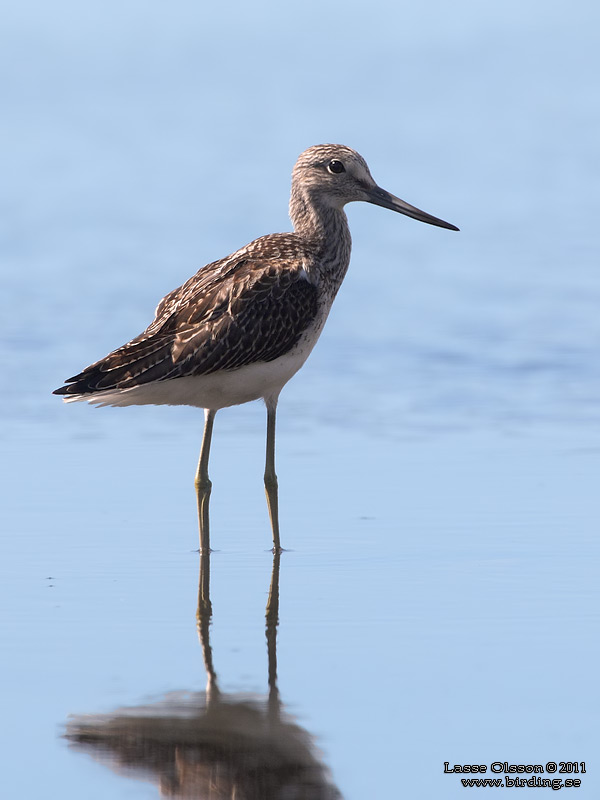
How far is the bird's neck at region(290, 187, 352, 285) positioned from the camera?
8602 millimetres

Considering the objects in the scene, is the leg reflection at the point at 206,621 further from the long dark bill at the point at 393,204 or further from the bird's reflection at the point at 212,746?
the long dark bill at the point at 393,204

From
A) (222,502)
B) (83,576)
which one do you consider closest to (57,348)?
(222,502)

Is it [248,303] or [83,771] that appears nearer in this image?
[83,771]

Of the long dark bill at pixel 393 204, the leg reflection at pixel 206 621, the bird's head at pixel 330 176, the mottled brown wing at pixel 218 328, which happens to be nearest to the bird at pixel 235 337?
the mottled brown wing at pixel 218 328

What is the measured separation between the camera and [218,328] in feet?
25.9

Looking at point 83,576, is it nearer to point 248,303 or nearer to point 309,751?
point 248,303

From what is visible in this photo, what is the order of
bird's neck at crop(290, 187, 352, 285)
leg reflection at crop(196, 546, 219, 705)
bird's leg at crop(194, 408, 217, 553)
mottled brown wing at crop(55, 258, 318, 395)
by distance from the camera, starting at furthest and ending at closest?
bird's neck at crop(290, 187, 352, 285) → bird's leg at crop(194, 408, 217, 553) → mottled brown wing at crop(55, 258, 318, 395) → leg reflection at crop(196, 546, 219, 705)

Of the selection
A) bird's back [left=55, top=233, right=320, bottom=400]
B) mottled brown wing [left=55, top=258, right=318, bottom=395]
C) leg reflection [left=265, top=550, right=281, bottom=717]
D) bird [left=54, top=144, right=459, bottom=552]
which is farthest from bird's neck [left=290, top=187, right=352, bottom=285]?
leg reflection [left=265, top=550, right=281, bottom=717]

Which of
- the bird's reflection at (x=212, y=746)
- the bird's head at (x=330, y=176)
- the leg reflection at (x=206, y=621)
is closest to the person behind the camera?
the bird's reflection at (x=212, y=746)

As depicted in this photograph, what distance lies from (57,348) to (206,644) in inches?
314

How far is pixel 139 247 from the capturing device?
20.1m

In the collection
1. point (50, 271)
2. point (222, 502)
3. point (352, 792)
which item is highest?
point (50, 271)

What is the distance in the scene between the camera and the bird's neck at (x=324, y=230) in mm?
8602

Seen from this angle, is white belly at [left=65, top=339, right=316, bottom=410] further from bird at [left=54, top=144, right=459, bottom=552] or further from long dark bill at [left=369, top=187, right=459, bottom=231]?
long dark bill at [left=369, top=187, right=459, bottom=231]
